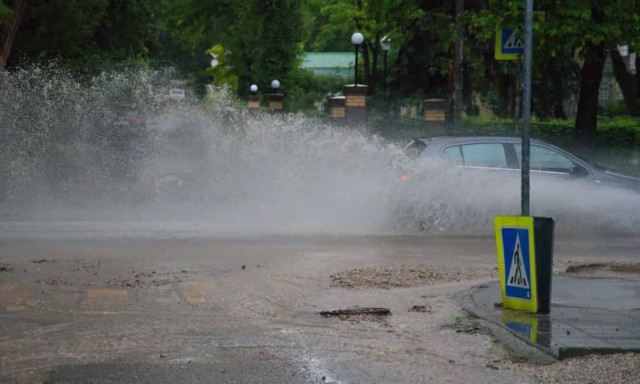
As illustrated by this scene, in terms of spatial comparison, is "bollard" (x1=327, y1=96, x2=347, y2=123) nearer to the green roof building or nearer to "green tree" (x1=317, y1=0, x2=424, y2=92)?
"green tree" (x1=317, y1=0, x2=424, y2=92)

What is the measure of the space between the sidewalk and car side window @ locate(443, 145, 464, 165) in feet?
17.9

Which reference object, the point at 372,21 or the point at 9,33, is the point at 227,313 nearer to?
the point at 9,33

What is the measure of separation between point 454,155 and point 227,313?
7.78m

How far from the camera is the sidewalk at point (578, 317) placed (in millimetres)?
6957

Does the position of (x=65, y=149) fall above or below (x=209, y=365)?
above

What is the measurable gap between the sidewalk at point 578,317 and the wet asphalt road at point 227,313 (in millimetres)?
341

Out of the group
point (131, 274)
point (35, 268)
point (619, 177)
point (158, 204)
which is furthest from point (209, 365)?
point (158, 204)

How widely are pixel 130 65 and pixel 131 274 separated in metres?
19.7

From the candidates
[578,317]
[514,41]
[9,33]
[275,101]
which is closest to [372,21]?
[275,101]

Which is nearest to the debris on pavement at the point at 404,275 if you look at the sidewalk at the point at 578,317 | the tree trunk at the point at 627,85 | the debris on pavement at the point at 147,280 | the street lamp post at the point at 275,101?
the sidewalk at the point at 578,317

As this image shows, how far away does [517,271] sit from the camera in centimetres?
840

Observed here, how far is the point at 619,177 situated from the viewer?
51.3 ft

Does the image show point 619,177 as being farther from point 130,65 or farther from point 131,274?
point 130,65

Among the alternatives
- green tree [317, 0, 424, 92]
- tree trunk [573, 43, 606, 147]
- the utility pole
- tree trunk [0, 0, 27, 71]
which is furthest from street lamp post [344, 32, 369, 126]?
tree trunk [0, 0, 27, 71]
